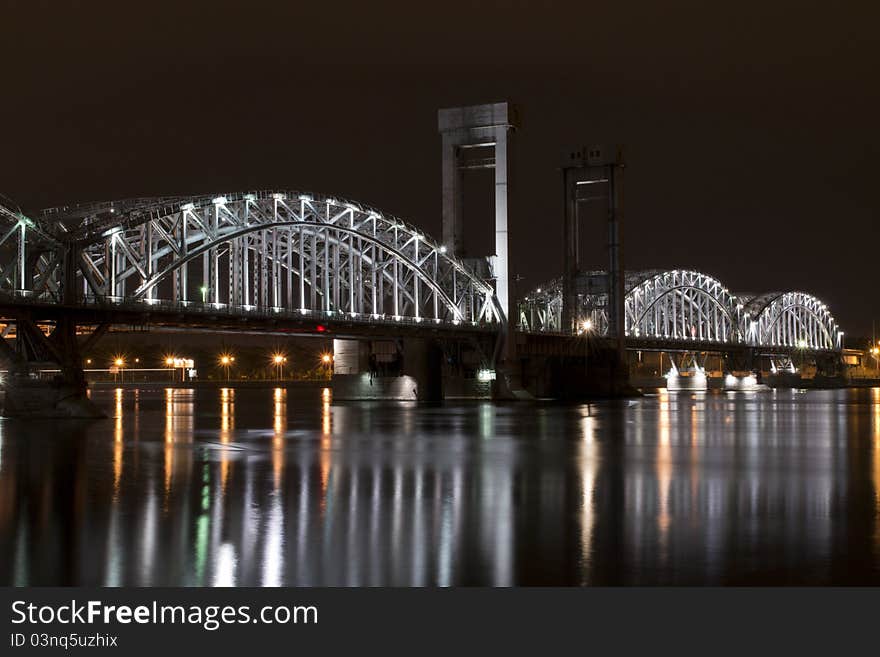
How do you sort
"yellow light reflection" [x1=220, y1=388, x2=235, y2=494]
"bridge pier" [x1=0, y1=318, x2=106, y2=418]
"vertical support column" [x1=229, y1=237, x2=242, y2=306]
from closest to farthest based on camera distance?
1. "yellow light reflection" [x1=220, y1=388, x2=235, y2=494]
2. "bridge pier" [x1=0, y1=318, x2=106, y2=418]
3. "vertical support column" [x1=229, y1=237, x2=242, y2=306]

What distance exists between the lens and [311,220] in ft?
291

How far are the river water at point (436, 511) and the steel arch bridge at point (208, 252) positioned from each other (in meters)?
16.5

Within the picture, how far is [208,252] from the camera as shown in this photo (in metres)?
76.3

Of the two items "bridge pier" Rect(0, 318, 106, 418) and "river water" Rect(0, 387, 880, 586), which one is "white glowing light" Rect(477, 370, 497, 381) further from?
"river water" Rect(0, 387, 880, 586)

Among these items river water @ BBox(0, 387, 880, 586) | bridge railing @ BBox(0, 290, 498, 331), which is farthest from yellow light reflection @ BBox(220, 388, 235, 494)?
bridge railing @ BBox(0, 290, 498, 331)

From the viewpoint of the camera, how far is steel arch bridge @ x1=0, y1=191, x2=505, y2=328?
57844 mm

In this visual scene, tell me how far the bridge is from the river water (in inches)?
616

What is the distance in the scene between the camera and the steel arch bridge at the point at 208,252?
190ft

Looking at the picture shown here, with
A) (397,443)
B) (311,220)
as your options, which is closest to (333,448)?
(397,443)

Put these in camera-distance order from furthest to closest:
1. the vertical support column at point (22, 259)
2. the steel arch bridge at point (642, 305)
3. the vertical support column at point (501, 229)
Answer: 1. the steel arch bridge at point (642, 305)
2. the vertical support column at point (501, 229)
3. the vertical support column at point (22, 259)

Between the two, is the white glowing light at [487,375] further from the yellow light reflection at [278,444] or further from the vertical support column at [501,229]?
the yellow light reflection at [278,444]

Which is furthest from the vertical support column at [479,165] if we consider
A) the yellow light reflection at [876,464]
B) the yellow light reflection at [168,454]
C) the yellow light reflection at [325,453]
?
the yellow light reflection at [168,454]

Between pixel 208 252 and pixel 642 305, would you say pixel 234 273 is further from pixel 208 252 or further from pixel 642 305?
pixel 642 305

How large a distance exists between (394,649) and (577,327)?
114m
